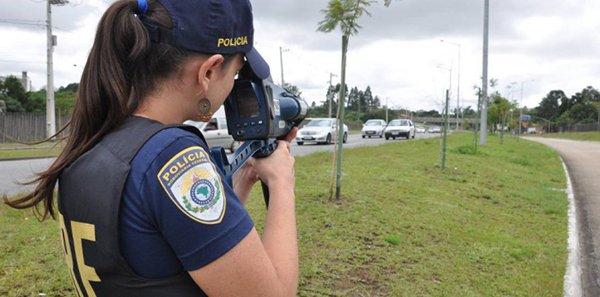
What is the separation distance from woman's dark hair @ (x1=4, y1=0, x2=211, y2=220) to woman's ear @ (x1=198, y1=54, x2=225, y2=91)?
0.12 ft

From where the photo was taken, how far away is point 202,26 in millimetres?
998

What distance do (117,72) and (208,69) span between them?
198 mm

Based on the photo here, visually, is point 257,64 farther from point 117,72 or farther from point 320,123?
point 320,123

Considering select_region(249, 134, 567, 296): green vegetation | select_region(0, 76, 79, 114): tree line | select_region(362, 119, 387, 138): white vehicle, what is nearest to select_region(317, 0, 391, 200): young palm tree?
select_region(249, 134, 567, 296): green vegetation

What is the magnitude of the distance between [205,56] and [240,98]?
312 mm

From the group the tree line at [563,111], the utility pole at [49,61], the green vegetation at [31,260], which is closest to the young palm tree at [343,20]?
the green vegetation at [31,260]

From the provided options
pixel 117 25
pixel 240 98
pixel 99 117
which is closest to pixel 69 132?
pixel 99 117

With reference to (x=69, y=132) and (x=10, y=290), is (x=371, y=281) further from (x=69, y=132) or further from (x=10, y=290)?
(x=69, y=132)

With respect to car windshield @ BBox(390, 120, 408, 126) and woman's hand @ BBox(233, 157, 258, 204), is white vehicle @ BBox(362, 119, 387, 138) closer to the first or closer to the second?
car windshield @ BBox(390, 120, 408, 126)

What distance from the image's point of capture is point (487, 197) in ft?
26.1

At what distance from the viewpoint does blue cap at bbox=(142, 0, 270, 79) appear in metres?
0.99

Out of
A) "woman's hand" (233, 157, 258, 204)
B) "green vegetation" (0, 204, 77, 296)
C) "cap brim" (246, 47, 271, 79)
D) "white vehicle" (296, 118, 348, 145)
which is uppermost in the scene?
"cap brim" (246, 47, 271, 79)

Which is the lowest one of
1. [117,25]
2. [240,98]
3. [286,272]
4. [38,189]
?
[286,272]

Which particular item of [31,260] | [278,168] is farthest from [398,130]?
[278,168]
